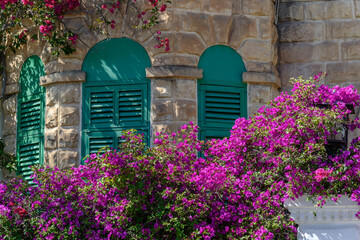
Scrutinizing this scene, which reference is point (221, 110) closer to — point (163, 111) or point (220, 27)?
point (163, 111)

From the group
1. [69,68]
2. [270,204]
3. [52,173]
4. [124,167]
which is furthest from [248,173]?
[69,68]

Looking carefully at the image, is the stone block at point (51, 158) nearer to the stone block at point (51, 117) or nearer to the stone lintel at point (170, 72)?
the stone block at point (51, 117)

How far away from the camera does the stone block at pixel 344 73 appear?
11.1 meters

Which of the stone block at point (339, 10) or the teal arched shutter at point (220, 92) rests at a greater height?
the stone block at point (339, 10)

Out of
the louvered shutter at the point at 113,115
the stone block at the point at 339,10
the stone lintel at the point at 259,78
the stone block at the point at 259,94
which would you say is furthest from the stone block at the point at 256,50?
the louvered shutter at the point at 113,115

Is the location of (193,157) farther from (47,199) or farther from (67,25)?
(67,25)

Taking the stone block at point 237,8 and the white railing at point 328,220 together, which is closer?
the white railing at point 328,220

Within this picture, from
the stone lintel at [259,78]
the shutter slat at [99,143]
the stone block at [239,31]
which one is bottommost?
the shutter slat at [99,143]

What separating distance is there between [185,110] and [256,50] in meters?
1.48

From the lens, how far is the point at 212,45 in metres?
10.6

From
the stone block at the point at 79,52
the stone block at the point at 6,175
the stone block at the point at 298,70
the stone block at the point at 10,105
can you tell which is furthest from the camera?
the stone block at the point at 298,70

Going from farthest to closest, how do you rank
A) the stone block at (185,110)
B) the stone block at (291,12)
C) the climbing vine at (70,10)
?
the stone block at (291,12) < the climbing vine at (70,10) < the stone block at (185,110)

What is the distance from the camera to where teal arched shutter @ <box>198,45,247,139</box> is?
34.0 ft

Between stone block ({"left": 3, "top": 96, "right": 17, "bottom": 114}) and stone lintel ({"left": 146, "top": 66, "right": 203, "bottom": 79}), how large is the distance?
91.4 inches
